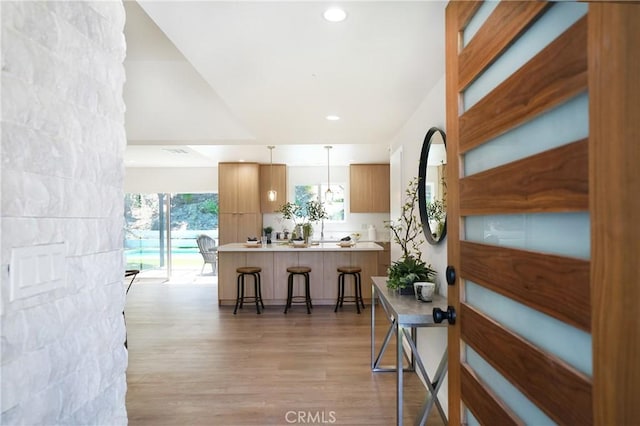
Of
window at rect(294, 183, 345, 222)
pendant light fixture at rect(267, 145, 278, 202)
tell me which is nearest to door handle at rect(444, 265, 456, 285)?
pendant light fixture at rect(267, 145, 278, 202)

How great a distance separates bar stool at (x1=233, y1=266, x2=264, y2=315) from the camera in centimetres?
496

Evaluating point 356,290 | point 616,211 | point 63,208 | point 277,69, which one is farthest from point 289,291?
point 616,211

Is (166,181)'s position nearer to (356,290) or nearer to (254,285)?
(254,285)

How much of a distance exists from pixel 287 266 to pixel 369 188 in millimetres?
3058

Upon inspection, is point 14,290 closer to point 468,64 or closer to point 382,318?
point 468,64

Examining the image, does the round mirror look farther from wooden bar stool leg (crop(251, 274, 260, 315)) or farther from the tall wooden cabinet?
the tall wooden cabinet

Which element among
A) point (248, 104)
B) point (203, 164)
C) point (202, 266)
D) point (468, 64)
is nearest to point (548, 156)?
point (468, 64)

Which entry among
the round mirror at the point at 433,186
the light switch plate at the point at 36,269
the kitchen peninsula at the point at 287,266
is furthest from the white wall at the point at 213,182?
the light switch plate at the point at 36,269

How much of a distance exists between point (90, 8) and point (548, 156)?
117cm

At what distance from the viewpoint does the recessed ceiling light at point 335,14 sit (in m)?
1.60

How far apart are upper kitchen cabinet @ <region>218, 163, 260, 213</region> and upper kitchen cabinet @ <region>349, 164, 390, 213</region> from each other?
7.11 ft

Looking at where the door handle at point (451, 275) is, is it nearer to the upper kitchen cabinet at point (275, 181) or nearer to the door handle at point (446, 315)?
the door handle at point (446, 315)

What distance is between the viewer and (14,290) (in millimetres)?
610

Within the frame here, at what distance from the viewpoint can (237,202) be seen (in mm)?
7176
